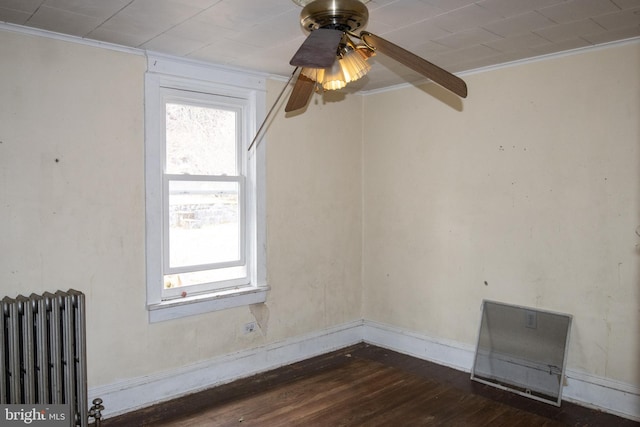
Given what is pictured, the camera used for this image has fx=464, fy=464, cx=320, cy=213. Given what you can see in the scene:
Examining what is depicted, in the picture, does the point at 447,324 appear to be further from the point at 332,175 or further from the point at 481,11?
the point at 481,11

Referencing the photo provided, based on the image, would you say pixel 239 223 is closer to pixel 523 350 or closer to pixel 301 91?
pixel 301 91

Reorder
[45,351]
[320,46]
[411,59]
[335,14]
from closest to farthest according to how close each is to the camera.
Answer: [320,46] → [335,14] → [411,59] → [45,351]

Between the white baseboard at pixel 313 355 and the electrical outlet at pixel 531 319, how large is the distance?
1.31 ft

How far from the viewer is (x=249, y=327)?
385 cm

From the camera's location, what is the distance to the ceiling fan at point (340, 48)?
1.75m

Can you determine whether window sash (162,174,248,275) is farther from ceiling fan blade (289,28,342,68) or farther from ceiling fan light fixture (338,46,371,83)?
ceiling fan blade (289,28,342,68)

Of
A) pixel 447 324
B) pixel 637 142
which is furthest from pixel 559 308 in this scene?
pixel 637 142

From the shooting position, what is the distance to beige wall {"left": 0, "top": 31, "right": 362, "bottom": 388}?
2777 mm

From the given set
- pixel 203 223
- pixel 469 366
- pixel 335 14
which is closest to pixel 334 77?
pixel 335 14

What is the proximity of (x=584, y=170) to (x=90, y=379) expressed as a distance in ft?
12.0

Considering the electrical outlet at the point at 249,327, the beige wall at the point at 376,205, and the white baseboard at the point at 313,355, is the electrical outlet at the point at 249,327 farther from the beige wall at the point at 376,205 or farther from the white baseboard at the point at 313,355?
the white baseboard at the point at 313,355

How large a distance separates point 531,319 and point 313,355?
6.22 feet

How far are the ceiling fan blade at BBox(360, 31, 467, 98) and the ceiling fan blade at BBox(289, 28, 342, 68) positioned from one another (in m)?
0.25

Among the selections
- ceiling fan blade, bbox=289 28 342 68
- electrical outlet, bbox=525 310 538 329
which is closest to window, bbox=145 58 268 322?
ceiling fan blade, bbox=289 28 342 68
